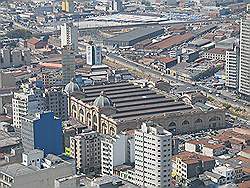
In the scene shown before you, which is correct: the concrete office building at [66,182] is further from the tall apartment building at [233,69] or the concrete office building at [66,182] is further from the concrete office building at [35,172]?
→ the tall apartment building at [233,69]

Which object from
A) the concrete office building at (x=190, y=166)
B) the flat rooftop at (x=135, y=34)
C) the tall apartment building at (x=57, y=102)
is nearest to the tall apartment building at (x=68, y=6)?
the flat rooftop at (x=135, y=34)

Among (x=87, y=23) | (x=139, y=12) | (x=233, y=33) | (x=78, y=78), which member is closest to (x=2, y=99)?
(x=78, y=78)

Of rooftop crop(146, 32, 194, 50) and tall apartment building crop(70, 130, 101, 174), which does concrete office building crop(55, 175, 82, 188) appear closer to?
tall apartment building crop(70, 130, 101, 174)

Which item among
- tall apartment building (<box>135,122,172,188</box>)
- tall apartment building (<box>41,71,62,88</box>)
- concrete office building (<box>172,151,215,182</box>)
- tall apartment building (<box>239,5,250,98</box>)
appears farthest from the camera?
tall apartment building (<box>41,71,62,88</box>)

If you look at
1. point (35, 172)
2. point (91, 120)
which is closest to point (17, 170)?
point (35, 172)

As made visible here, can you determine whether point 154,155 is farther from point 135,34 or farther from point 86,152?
point 135,34

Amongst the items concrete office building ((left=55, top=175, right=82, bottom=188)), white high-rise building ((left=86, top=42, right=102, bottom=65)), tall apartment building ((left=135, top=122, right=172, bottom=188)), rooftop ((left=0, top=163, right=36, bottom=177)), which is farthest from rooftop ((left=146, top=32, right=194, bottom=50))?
concrete office building ((left=55, top=175, right=82, bottom=188))
